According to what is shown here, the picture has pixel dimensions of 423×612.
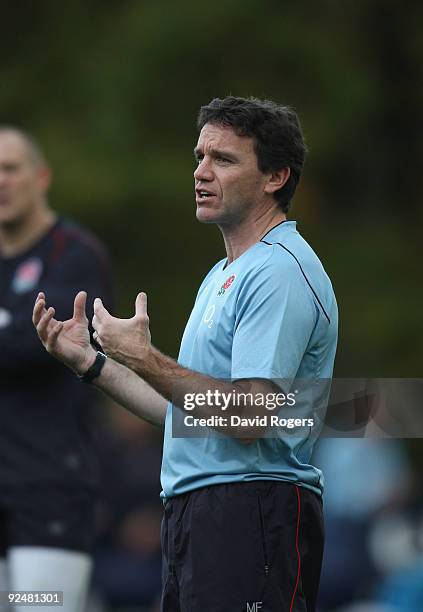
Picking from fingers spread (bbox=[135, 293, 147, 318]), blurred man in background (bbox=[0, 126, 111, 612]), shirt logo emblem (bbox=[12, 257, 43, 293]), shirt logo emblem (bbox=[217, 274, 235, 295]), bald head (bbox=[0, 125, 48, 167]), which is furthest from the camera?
bald head (bbox=[0, 125, 48, 167])

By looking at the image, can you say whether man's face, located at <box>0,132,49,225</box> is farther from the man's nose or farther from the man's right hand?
the man's nose

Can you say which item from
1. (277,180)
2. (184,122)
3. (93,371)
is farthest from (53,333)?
(184,122)

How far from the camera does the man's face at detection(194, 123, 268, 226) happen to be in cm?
471

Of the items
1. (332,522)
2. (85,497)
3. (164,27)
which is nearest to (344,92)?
(164,27)

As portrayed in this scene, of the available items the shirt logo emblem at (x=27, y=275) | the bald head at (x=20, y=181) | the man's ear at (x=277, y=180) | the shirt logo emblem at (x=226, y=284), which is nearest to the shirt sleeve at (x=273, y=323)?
the shirt logo emblem at (x=226, y=284)

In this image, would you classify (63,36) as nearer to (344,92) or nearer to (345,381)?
A: (344,92)

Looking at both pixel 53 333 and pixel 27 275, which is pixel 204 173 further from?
pixel 27 275

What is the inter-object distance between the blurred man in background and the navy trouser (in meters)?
1.83

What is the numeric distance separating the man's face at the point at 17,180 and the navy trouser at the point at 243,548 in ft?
8.19

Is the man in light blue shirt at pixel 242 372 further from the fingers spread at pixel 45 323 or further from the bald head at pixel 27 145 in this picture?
the bald head at pixel 27 145

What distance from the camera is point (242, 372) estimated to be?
4.31 m

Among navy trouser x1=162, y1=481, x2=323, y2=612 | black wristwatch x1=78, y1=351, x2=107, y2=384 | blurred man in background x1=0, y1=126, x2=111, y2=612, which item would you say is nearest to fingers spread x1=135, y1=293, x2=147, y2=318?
black wristwatch x1=78, y1=351, x2=107, y2=384

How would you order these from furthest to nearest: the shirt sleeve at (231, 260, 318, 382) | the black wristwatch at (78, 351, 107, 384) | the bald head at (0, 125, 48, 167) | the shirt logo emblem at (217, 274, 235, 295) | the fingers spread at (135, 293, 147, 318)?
the bald head at (0, 125, 48, 167) → the black wristwatch at (78, 351, 107, 384) → the shirt logo emblem at (217, 274, 235, 295) → the fingers spread at (135, 293, 147, 318) → the shirt sleeve at (231, 260, 318, 382)

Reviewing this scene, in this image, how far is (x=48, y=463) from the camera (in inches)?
252
